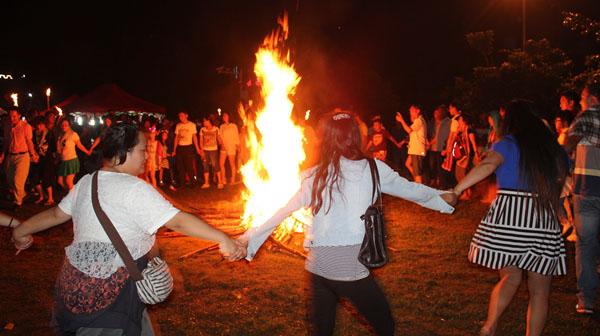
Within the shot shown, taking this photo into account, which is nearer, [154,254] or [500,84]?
[154,254]

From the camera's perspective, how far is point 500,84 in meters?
23.7

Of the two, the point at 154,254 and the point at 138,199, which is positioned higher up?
the point at 138,199

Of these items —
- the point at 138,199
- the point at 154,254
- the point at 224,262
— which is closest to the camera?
the point at 138,199

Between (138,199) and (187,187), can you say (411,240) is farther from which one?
(187,187)

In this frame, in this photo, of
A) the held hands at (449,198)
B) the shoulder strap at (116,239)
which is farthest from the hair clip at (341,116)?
the shoulder strap at (116,239)

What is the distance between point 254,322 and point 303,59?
25475 millimetres

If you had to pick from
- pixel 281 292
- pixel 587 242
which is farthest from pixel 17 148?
pixel 587 242

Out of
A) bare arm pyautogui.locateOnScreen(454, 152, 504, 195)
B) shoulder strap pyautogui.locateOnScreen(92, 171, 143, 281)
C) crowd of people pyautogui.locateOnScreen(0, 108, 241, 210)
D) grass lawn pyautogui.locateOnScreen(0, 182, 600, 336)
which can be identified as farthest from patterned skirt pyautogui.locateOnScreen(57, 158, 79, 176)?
bare arm pyautogui.locateOnScreen(454, 152, 504, 195)

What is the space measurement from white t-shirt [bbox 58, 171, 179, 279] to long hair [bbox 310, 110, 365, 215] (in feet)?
3.12

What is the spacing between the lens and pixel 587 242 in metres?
4.84

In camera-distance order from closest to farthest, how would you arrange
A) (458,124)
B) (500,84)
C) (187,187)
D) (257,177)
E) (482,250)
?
(482,250)
(257,177)
(458,124)
(187,187)
(500,84)

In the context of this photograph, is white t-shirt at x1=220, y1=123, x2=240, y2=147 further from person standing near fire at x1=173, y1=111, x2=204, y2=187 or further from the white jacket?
the white jacket

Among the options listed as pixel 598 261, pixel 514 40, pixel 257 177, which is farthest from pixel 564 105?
pixel 514 40

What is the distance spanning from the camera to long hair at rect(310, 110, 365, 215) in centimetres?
326
